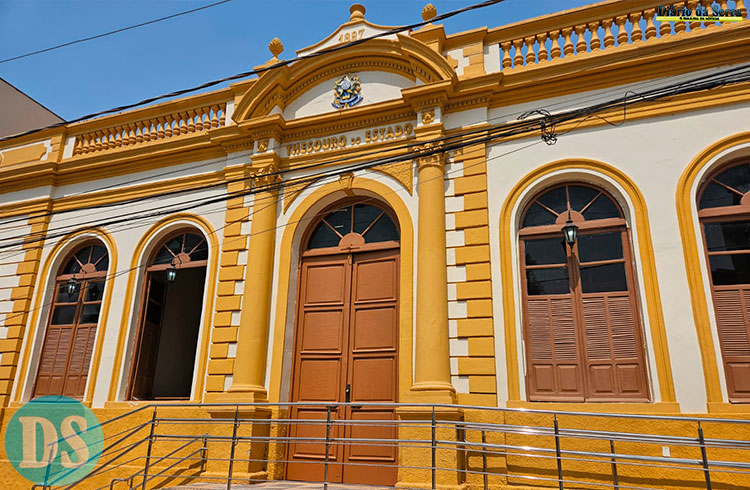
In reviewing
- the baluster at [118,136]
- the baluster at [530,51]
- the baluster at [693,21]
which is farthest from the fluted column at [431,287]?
the baluster at [118,136]

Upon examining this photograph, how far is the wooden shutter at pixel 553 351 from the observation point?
7125 mm

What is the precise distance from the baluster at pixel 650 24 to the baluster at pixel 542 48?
146 centimetres

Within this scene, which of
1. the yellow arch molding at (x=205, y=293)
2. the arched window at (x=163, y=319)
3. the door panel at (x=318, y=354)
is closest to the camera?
the door panel at (x=318, y=354)

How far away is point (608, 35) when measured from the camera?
27.2 feet

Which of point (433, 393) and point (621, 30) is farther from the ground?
point (621, 30)

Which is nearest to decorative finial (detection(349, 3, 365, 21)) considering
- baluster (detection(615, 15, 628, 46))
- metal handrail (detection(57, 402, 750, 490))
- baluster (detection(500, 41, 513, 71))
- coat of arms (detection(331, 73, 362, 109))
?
coat of arms (detection(331, 73, 362, 109))

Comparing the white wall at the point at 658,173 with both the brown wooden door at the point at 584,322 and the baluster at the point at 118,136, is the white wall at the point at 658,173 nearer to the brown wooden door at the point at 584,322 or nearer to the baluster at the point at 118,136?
the brown wooden door at the point at 584,322

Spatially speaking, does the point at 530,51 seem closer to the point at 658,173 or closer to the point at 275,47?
the point at 658,173

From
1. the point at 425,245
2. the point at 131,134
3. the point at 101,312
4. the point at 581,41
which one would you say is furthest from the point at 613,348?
the point at 131,134

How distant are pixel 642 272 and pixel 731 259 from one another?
1.11 metres

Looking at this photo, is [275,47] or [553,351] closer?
[553,351]

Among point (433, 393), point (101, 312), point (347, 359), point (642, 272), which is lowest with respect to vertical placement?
point (433, 393)

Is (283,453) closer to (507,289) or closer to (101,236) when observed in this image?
(507,289)

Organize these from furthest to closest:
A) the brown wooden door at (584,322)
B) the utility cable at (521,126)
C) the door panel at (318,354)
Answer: the door panel at (318,354) → the brown wooden door at (584,322) → the utility cable at (521,126)
